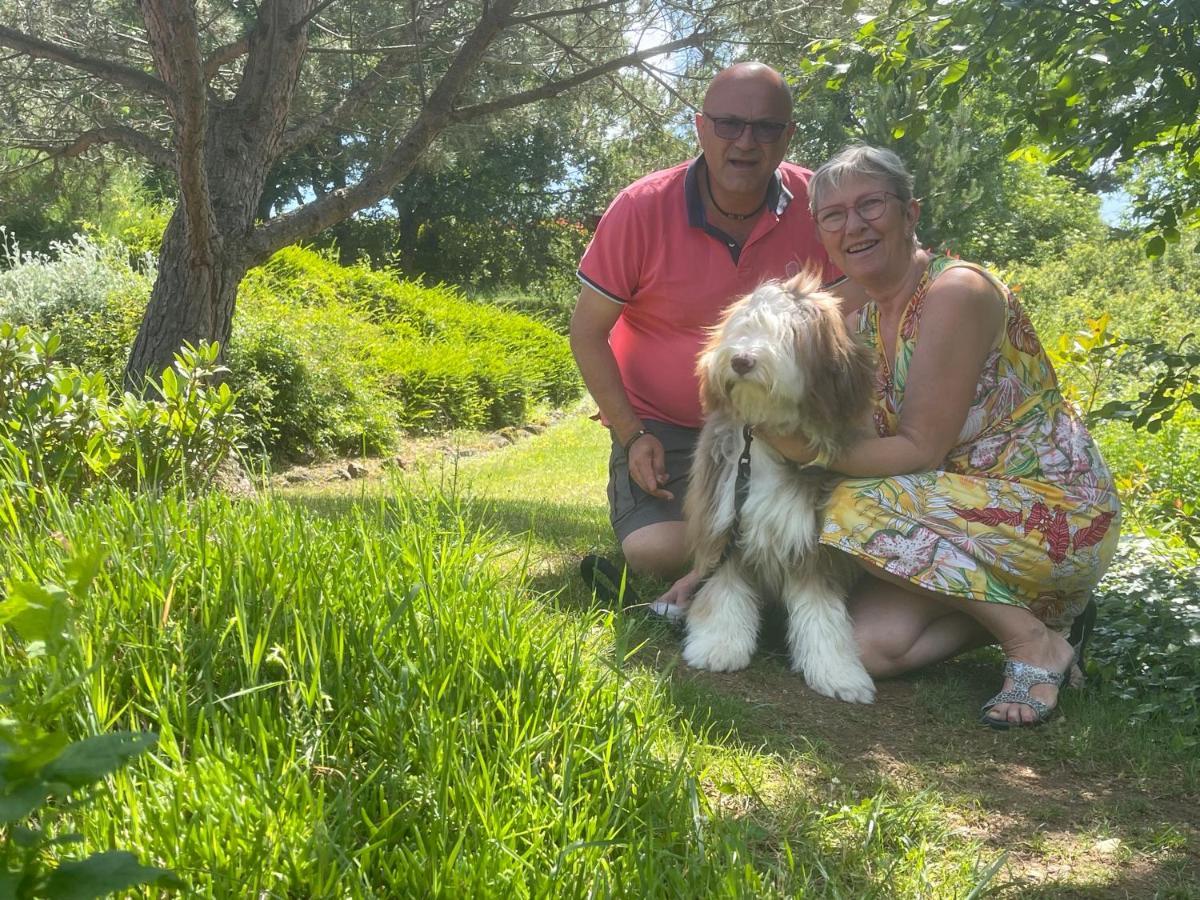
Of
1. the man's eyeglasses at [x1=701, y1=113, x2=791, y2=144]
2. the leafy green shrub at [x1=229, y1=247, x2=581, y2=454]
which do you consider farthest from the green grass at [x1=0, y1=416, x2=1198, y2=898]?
the leafy green shrub at [x1=229, y1=247, x2=581, y2=454]

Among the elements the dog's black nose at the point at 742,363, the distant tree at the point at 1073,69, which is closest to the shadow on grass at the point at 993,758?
the dog's black nose at the point at 742,363

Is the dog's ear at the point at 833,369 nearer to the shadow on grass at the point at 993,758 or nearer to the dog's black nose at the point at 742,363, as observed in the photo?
the dog's black nose at the point at 742,363

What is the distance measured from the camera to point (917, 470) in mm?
3488

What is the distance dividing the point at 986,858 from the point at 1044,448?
159 centimetres

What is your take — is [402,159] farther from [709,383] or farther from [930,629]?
[930,629]

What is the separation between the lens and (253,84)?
571 cm

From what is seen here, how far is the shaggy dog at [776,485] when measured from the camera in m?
3.30

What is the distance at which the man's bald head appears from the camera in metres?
4.06

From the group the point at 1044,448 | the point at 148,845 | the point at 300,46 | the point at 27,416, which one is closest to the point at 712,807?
the point at 148,845

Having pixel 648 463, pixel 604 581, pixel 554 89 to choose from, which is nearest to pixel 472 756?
pixel 604 581

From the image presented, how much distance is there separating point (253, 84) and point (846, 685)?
438cm

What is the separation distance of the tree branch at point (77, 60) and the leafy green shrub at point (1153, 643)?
4390 millimetres

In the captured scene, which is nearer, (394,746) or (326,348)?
(394,746)

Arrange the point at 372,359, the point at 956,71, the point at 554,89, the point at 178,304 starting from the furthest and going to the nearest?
the point at 372,359
the point at 554,89
the point at 178,304
the point at 956,71
